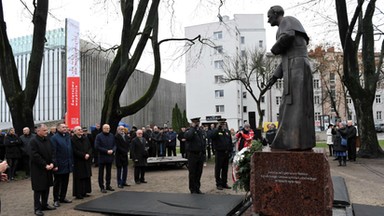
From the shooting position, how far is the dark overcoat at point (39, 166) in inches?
275

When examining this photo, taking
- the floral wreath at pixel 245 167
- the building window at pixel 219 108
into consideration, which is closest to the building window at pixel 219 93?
the building window at pixel 219 108

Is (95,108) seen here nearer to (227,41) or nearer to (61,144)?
(227,41)

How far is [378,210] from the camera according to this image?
21.9 feet

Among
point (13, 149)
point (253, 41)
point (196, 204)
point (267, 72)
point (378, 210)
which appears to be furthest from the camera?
point (253, 41)

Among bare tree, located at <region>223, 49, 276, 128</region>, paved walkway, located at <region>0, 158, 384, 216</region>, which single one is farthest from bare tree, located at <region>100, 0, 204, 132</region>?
bare tree, located at <region>223, 49, 276, 128</region>

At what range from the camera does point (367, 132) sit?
53.2 ft

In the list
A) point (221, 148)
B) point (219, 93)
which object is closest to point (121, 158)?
point (221, 148)

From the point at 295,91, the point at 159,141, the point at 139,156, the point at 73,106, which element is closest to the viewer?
the point at 295,91

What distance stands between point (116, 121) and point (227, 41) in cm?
3722

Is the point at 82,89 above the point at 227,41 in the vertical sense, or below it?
below

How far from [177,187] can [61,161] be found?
137 inches

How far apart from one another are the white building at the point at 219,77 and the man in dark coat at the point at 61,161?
135 ft

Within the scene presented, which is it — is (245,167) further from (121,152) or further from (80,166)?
(121,152)

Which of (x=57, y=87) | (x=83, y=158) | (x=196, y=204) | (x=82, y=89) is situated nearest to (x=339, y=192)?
(x=196, y=204)
